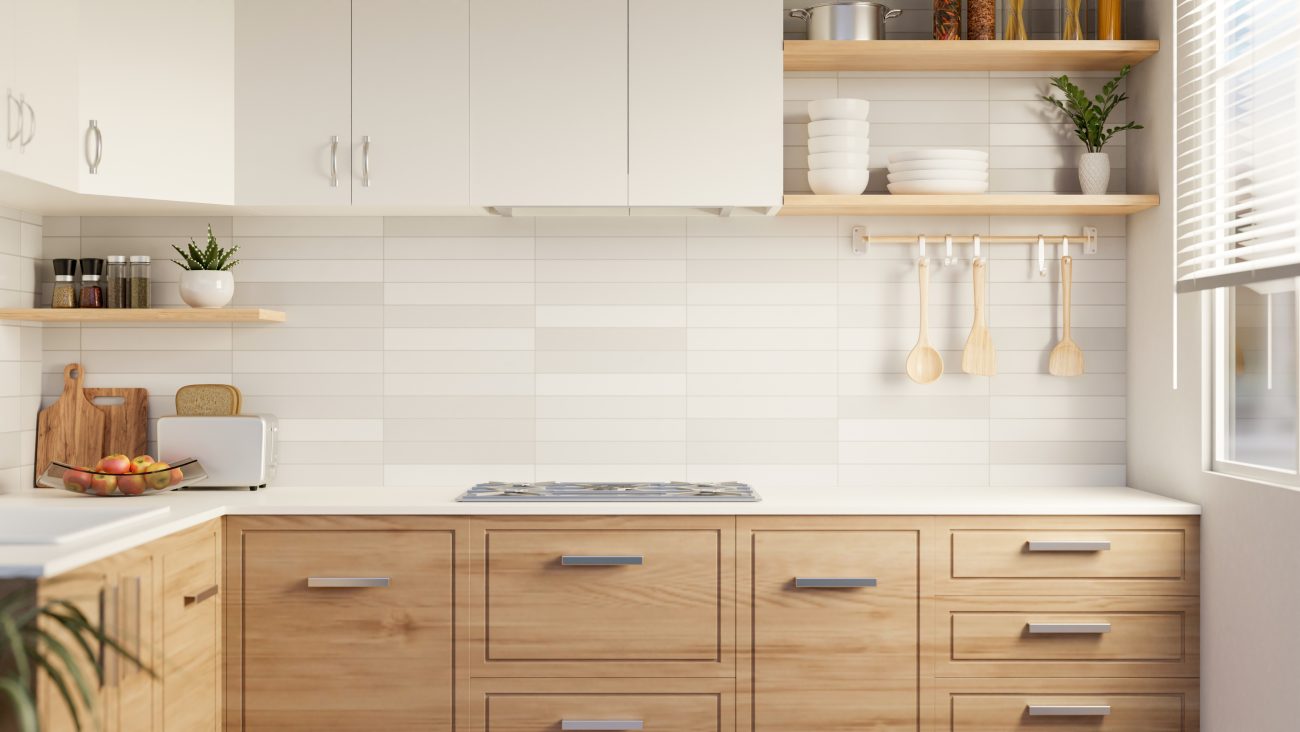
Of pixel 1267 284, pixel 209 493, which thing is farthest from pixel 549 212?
Answer: pixel 1267 284

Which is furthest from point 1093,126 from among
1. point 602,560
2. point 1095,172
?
point 602,560

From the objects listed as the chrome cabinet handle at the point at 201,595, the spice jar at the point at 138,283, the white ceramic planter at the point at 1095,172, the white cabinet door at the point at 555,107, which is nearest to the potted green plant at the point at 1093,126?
the white ceramic planter at the point at 1095,172

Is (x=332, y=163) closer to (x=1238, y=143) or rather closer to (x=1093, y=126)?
(x=1093, y=126)

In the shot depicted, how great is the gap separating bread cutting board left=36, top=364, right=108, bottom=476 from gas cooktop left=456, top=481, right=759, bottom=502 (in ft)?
3.81

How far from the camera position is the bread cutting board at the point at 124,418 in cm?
308

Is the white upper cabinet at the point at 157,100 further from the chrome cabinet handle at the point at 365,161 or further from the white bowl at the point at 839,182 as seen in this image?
the white bowl at the point at 839,182

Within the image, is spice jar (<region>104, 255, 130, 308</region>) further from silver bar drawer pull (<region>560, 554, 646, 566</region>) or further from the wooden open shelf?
silver bar drawer pull (<region>560, 554, 646, 566</region>)

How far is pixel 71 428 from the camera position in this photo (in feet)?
9.98

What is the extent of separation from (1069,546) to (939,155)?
1.11 meters

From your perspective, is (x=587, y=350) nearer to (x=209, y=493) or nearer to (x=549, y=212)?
(x=549, y=212)

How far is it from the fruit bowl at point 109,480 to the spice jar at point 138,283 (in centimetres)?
51

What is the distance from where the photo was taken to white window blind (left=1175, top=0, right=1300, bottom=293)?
230 centimetres

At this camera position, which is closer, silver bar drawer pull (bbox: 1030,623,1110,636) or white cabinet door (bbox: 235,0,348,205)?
silver bar drawer pull (bbox: 1030,623,1110,636)

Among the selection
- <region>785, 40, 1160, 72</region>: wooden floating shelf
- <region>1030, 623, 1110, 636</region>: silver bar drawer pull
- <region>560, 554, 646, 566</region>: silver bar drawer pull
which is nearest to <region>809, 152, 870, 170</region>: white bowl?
<region>785, 40, 1160, 72</region>: wooden floating shelf
